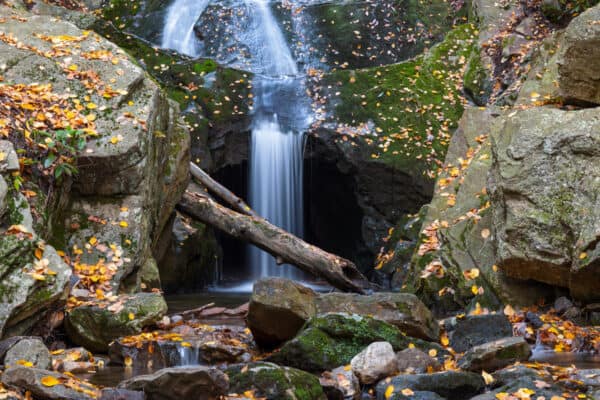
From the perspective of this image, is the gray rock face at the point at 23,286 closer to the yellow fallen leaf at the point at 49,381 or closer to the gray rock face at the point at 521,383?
the yellow fallen leaf at the point at 49,381

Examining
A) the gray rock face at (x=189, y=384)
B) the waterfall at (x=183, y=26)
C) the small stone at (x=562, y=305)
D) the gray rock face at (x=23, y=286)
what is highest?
the waterfall at (x=183, y=26)

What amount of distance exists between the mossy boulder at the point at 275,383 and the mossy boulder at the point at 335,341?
2.27 feet

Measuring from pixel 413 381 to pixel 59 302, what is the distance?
126 inches

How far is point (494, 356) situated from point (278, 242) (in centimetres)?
498

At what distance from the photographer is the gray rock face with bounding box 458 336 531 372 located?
199 inches

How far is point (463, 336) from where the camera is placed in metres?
6.15

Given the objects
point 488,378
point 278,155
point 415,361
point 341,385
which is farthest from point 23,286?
point 278,155

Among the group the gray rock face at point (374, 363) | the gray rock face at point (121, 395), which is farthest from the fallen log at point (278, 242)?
the gray rock face at point (121, 395)

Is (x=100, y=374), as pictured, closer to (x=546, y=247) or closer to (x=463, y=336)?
(x=463, y=336)

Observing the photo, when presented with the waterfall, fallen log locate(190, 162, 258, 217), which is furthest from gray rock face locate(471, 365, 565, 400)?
the waterfall

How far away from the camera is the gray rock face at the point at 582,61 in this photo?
7363 mm

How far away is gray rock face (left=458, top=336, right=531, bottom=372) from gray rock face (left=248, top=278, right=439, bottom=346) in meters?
1.02

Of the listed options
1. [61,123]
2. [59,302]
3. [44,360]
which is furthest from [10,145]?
[44,360]

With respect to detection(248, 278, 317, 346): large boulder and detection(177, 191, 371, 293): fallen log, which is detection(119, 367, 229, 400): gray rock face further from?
detection(177, 191, 371, 293): fallen log
